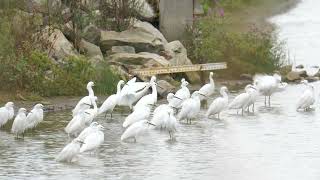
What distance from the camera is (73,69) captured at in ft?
85.7

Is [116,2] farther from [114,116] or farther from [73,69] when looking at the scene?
[114,116]

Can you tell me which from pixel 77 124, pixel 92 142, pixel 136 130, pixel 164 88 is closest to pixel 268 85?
pixel 164 88

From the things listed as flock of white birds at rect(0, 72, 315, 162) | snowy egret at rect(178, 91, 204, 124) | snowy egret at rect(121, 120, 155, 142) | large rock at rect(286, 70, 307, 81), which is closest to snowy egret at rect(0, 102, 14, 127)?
flock of white birds at rect(0, 72, 315, 162)

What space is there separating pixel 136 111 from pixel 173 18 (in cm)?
1354

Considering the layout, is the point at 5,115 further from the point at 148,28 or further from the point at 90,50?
the point at 148,28

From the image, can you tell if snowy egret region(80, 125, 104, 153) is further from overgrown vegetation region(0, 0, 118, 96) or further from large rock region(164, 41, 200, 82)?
large rock region(164, 41, 200, 82)

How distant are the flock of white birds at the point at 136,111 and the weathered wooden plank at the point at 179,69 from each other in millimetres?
1863

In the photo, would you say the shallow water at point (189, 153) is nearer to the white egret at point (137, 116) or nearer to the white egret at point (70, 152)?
the white egret at point (70, 152)

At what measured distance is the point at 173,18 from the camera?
34.0 metres

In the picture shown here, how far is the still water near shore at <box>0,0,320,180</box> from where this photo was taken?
52.7ft

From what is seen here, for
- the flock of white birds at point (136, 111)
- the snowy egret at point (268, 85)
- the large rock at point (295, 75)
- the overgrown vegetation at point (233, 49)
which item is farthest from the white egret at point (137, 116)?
the large rock at point (295, 75)

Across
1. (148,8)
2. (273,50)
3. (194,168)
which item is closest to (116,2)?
(148,8)

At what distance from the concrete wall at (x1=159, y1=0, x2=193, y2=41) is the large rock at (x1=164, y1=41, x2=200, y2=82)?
1.82 metres

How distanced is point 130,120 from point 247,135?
2.41m
